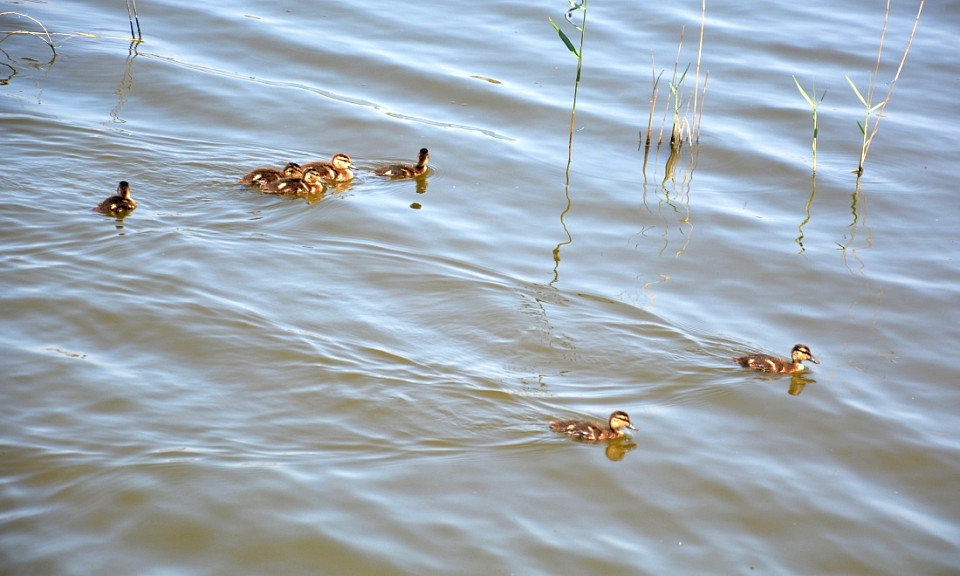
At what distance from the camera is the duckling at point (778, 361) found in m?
5.68

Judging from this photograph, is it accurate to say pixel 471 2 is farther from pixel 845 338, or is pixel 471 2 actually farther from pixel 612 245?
pixel 845 338

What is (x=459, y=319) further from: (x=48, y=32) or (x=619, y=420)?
(x=48, y=32)

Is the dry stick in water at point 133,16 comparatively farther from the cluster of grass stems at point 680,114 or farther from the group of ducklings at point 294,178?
the cluster of grass stems at point 680,114

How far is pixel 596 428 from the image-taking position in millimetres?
4980

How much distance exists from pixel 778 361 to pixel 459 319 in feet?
6.13

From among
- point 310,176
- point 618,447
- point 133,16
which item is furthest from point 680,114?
point 133,16

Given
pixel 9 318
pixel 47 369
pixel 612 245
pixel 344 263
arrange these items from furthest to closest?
1. pixel 612 245
2. pixel 344 263
3. pixel 9 318
4. pixel 47 369

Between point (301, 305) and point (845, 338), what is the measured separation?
133 inches

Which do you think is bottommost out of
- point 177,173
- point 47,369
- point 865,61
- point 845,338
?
point 47,369

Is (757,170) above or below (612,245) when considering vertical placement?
above

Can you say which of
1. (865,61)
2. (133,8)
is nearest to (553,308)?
(865,61)

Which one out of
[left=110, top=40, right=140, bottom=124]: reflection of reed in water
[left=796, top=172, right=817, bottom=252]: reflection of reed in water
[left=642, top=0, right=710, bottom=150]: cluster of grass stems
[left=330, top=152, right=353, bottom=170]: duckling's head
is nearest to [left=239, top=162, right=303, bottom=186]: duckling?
[left=330, top=152, right=353, bottom=170]: duckling's head

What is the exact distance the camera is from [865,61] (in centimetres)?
1131

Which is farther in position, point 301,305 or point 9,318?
point 301,305
